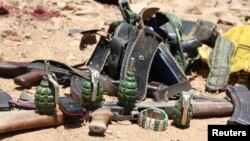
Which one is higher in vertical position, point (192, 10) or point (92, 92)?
point (192, 10)

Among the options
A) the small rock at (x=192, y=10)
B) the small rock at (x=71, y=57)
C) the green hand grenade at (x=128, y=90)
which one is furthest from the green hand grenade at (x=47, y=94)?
the small rock at (x=192, y=10)

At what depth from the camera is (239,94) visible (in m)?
4.77

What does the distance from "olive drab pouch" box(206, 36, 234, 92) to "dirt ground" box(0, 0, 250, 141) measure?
117 mm

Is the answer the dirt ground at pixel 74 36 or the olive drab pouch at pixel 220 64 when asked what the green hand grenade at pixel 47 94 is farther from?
the olive drab pouch at pixel 220 64

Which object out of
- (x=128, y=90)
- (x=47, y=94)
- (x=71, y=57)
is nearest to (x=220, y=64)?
(x=128, y=90)

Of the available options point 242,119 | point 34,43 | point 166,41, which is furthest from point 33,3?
point 242,119

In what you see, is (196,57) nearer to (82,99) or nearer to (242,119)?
(242,119)

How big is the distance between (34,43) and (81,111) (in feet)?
7.44

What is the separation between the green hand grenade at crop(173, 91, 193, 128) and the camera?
409cm

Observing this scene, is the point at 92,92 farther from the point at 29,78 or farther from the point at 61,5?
the point at 61,5

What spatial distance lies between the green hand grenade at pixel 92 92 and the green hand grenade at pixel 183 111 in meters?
0.66

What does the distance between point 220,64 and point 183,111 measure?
4.60 feet

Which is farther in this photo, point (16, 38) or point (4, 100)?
point (16, 38)

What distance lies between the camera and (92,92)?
4.14m
